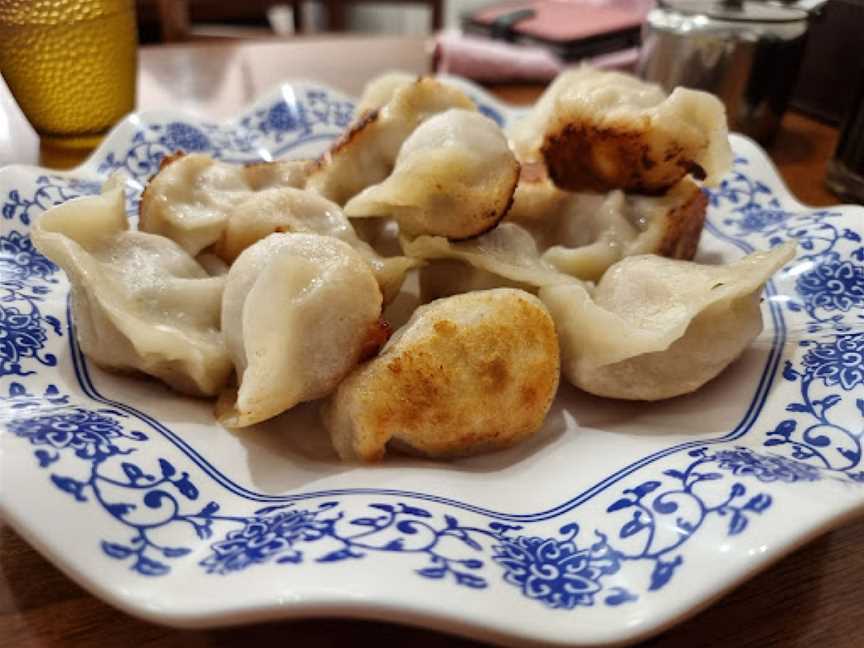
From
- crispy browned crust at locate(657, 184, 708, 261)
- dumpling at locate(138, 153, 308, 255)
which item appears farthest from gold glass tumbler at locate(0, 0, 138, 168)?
crispy browned crust at locate(657, 184, 708, 261)

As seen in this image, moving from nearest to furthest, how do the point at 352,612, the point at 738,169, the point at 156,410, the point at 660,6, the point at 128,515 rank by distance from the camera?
the point at 352,612 < the point at 128,515 < the point at 156,410 < the point at 738,169 < the point at 660,6

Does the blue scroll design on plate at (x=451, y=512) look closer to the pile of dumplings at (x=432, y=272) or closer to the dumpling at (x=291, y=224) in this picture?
the pile of dumplings at (x=432, y=272)

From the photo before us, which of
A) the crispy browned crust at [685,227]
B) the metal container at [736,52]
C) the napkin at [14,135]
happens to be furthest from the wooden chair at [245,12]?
the crispy browned crust at [685,227]

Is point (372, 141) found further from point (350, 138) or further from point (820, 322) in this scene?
point (820, 322)

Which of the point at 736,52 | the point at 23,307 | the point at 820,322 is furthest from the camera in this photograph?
the point at 736,52

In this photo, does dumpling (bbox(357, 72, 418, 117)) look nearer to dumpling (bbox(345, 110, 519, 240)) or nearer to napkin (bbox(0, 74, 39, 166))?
dumpling (bbox(345, 110, 519, 240))

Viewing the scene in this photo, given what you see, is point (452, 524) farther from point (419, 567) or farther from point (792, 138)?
point (792, 138)

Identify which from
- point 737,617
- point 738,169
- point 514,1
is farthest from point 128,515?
point 514,1

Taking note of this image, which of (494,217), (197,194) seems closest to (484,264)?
(494,217)
